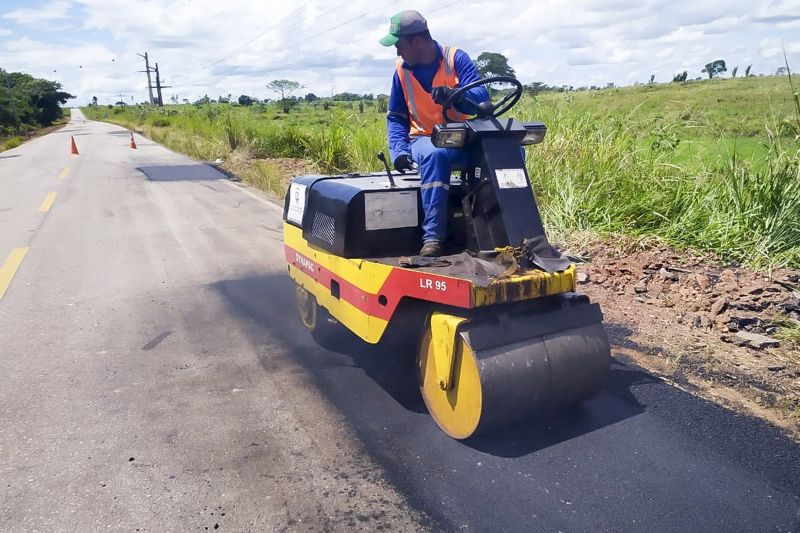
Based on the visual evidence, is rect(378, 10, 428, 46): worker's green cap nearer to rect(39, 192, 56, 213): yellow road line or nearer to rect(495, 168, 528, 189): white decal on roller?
rect(495, 168, 528, 189): white decal on roller

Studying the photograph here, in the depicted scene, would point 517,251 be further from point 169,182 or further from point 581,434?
point 169,182

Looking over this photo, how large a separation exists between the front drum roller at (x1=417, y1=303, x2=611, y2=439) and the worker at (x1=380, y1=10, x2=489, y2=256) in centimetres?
63

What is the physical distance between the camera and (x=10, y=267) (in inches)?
255

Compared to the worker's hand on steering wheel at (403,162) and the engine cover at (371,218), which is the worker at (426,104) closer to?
the worker's hand on steering wheel at (403,162)

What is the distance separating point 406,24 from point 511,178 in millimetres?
1169

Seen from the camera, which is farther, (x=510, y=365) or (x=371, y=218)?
(x=371, y=218)

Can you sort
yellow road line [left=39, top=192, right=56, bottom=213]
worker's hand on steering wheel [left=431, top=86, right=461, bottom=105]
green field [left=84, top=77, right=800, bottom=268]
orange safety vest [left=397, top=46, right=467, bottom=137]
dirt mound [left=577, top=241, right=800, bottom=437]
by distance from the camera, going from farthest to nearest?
yellow road line [left=39, top=192, right=56, bottom=213] < green field [left=84, top=77, right=800, bottom=268] < orange safety vest [left=397, top=46, right=467, bottom=137] < dirt mound [left=577, top=241, right=800, bottom=437] < worker's hand on steering wheel [left=431, top=86, right=461, bottom=105]

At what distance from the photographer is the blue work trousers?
10.9 feet

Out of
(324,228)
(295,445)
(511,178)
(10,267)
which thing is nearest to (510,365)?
(511,178)

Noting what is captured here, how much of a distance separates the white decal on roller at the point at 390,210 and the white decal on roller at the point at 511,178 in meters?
0.56

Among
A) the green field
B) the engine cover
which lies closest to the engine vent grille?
the engine cover

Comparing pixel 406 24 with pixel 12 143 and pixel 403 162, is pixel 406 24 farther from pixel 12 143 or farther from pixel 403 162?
pixel 12 143

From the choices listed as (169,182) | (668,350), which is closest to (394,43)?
(668,350)

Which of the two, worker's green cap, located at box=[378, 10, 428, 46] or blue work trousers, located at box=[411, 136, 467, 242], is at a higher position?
worker's green cap, located at box=[378, 10, 428, 46]
